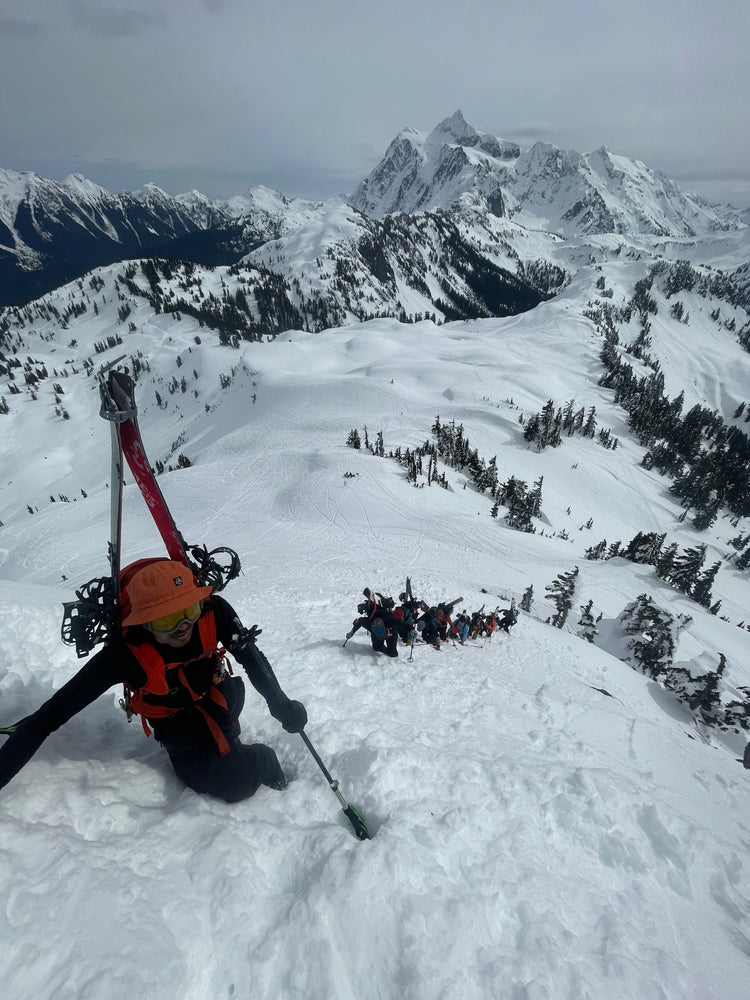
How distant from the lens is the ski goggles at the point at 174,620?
382cm

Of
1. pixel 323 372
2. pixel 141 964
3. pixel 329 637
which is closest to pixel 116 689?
pixel 141 964

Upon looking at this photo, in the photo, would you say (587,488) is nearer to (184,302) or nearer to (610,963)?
(610,963)

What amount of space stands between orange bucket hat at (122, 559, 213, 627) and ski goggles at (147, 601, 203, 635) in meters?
0.11

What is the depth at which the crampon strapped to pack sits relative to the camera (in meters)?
3.87

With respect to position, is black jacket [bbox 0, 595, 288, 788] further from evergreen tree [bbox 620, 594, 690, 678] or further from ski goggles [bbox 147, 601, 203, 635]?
evergreen tree [bbox 620, 594, 690, 678]

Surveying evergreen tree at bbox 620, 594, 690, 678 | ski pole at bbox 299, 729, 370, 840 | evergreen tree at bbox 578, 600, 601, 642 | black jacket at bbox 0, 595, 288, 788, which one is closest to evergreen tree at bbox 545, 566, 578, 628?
evergreen tree at bbox 578, 600, 601, 642

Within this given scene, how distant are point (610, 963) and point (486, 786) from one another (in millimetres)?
1811

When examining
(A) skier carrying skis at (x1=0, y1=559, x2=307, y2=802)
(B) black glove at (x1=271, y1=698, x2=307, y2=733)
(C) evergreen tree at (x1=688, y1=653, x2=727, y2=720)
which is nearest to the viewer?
(A) skier carrying skis at (x1=0, y1=559, x2=307, y2=802)

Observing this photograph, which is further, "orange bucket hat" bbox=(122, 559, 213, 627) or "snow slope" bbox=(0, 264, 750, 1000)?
"orange bucket hat" bbox=(122, 559, 213, 627)

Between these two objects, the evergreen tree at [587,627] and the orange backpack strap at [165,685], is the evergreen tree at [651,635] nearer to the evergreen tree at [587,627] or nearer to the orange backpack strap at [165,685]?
the evergreen tree at [587,627]

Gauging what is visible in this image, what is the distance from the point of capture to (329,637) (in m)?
11.0

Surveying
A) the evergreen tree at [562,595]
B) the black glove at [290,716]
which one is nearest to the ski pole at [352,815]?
the black glove at [290,716]

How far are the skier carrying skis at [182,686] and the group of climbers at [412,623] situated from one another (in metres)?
5.65

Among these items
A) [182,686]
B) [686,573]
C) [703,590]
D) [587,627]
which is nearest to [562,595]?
[587,627]
